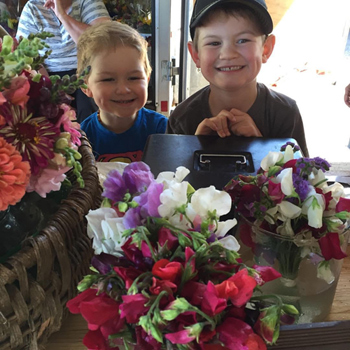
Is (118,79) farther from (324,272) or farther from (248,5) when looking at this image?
(324,272)

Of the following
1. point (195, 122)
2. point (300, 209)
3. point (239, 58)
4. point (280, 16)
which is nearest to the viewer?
point (300, 209)

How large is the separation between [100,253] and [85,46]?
0.96 metres

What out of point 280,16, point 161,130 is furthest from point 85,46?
point 280,16

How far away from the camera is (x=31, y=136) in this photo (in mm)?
439

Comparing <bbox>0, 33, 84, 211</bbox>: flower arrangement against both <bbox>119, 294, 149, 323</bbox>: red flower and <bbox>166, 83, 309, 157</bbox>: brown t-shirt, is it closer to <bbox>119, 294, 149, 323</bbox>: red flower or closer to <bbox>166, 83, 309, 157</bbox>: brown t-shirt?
<bbox>119, 294, 149, 323</bbox>: red flower

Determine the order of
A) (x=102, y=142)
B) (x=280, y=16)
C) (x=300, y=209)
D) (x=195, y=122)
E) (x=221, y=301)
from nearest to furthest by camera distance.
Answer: (x=221, y=301)
(x=300, y=209)
(x=195, y=122)
(x=102, y=142)
(x=280, y=16)

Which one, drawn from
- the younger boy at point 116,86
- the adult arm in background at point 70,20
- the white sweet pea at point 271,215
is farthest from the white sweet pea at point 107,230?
the adult arm in background at point 70,20

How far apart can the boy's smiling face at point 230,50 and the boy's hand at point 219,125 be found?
0.26ft

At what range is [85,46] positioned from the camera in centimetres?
119

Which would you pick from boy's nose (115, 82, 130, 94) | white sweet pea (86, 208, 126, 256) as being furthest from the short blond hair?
white sweet pea (86, 208, 126, 256)

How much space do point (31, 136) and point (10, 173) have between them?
58mm

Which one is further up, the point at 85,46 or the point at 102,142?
the point at 85,46

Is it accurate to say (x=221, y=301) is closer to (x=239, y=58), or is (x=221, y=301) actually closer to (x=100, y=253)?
(x=100, y=253)

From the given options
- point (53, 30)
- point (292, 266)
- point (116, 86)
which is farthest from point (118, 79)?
point (53, 30)
